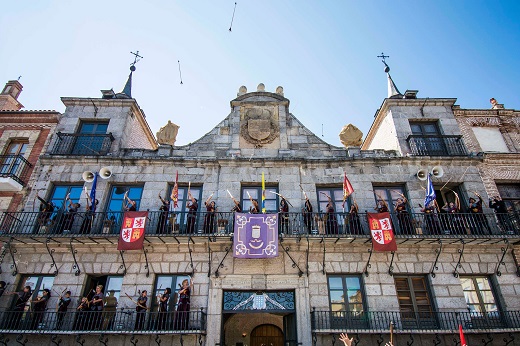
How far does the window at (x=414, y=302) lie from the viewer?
36.9ft

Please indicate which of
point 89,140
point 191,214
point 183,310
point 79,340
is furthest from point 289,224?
point 89,140

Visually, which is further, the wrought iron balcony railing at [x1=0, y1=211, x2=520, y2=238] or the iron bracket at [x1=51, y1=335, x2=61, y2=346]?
the wrought iron balcony railing at [x1=0, y1=211, x2=520, y2=238]

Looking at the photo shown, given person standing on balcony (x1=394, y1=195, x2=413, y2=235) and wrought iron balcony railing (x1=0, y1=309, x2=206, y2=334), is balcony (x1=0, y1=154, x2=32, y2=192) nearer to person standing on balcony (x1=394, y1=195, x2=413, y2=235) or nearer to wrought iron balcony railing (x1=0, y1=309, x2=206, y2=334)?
wrought iron balcony railing (x1=0, y1=309, x2=206, y2=334)

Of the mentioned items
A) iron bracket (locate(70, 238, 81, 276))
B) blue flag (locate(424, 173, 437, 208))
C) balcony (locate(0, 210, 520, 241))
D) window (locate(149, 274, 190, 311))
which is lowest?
window (locate(149, 274, 190, 311))

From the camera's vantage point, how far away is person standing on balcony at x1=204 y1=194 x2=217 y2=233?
12452 millimetres

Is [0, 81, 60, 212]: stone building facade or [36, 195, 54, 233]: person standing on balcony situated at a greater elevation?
[0, 81, 60, 212]: stone building facade

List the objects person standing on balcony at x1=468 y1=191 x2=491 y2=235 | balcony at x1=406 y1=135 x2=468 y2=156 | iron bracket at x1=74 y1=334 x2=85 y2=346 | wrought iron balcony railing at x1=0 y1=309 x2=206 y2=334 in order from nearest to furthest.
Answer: iron bracket at x1=74 y1=334 x2=85 y2=346 → wrought iron balcony railing at x1=0 y1=309 x2=206 y2=334 → person standing on balcony at x1=468 y1=191 x2=491 y2=235 → balcony at x1=406 y1=135 x2=468 y2=156

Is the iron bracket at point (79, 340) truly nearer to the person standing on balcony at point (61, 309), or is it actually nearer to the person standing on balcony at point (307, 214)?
the person standing on balcony at point (61, 309)

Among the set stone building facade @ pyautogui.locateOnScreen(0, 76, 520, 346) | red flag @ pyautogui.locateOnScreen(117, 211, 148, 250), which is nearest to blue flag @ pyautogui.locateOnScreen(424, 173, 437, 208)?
stone building facade @ pyautogui.locateOnScreen(0, 76, 520, 346)

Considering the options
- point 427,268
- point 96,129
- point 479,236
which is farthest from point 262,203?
point 96,129

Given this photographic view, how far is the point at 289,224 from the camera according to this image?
41.9ft

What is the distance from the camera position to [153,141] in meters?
19.2

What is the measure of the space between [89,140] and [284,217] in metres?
9.12

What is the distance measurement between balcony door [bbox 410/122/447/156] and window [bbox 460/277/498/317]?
207 inches
